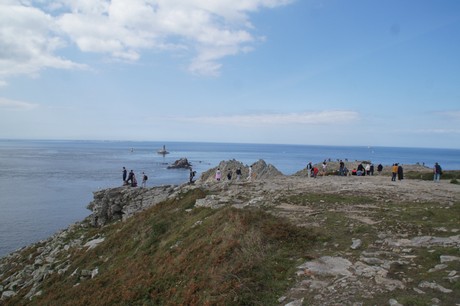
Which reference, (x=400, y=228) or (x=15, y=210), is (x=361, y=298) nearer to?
(x=400, y=228)

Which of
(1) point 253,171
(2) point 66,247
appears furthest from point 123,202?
(1) point 253,171

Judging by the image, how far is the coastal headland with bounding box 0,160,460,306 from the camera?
9.49 meters

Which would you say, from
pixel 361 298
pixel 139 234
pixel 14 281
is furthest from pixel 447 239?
pixel 14 281

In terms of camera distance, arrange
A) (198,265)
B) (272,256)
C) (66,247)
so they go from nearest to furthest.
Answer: (272,256) → (198,265) → (66,247)

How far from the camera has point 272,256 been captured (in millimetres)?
11758

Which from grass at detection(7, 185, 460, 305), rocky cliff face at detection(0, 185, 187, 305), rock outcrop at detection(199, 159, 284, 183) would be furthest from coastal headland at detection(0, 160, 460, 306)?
rock outcrop at detection(199, 159, 284, 183)

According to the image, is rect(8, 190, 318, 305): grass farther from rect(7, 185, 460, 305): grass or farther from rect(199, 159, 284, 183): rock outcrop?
rect(199, 159, 284, 183): rock outcrop

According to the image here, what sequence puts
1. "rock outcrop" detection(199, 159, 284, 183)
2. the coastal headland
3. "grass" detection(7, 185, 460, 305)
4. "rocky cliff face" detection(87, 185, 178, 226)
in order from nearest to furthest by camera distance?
the coastal headland
"grass" detection(7, 185, 460, 305)
"rocky cliff face" detection(87, 185, 178, 226)
"rock outcrop" detection(199, 159, 284, 183)

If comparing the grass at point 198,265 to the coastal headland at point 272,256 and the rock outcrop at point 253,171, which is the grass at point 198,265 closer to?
the coastal headland at point 272,256

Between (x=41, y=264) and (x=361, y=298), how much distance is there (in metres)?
23.3

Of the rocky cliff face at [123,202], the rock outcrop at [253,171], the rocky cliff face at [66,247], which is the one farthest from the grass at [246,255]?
the rock outcrop at [253,171]

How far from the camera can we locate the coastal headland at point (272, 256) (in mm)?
9492

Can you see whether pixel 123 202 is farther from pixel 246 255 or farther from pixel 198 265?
pixel 246 255

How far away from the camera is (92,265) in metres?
19.6
